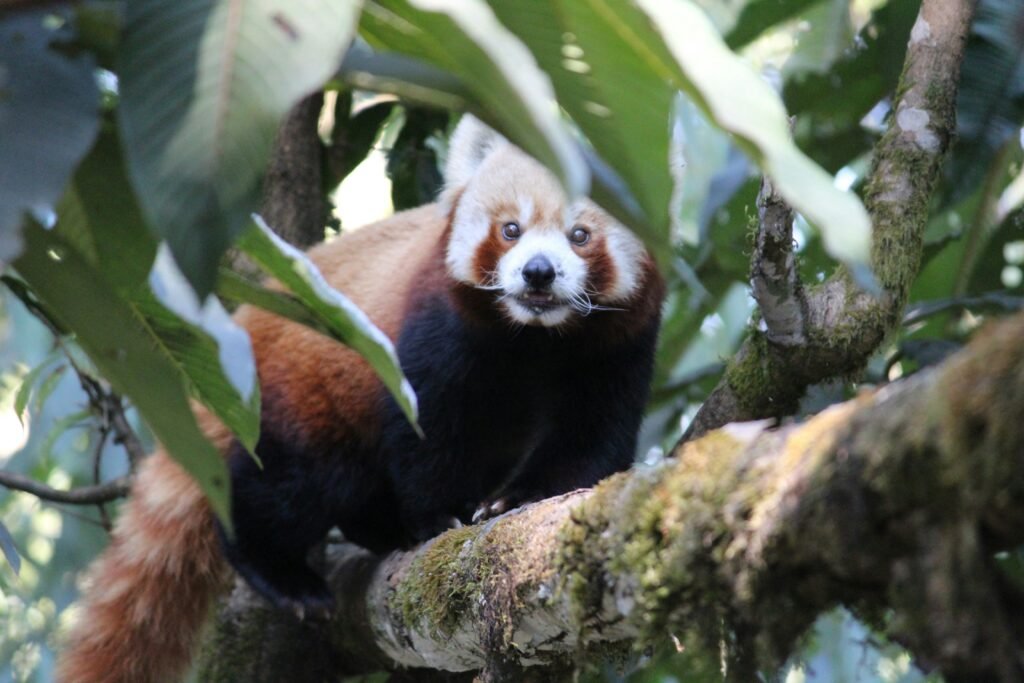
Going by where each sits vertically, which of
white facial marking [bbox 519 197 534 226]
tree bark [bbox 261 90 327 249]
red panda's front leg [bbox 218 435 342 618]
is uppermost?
Result: white facial marking [bbox 519 197 534 226]

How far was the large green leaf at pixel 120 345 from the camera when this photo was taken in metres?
1.44

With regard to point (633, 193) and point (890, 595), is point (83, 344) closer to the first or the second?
point (633, 193)

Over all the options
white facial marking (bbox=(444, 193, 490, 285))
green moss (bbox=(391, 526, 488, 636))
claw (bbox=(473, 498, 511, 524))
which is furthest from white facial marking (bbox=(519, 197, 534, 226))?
green moss (bbox=(391, 526, 488, 636))

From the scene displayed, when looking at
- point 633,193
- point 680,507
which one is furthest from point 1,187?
point 680,507

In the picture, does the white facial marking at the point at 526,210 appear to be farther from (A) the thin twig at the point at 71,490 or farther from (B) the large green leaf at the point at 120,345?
(B) the large green leaf at the point at 120,345

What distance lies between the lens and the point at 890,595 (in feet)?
4.44

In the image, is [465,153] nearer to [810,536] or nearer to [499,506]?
[499,506]

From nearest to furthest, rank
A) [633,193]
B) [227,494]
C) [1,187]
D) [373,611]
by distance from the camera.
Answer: [1,187] < [633,193] < [227,494] < [373,611]

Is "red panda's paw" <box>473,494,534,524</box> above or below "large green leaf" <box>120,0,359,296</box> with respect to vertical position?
below

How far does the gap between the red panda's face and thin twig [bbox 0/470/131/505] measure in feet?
5.16

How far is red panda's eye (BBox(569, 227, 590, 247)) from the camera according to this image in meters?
4.12

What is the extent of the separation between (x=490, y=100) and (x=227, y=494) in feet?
1.98

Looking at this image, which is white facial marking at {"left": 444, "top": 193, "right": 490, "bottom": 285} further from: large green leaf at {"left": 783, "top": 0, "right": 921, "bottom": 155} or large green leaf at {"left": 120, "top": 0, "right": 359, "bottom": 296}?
large green leaf at {"left": 120, "top": 0, "right": 359, "bottom": 296}

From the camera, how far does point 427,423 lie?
3855 millimetres
